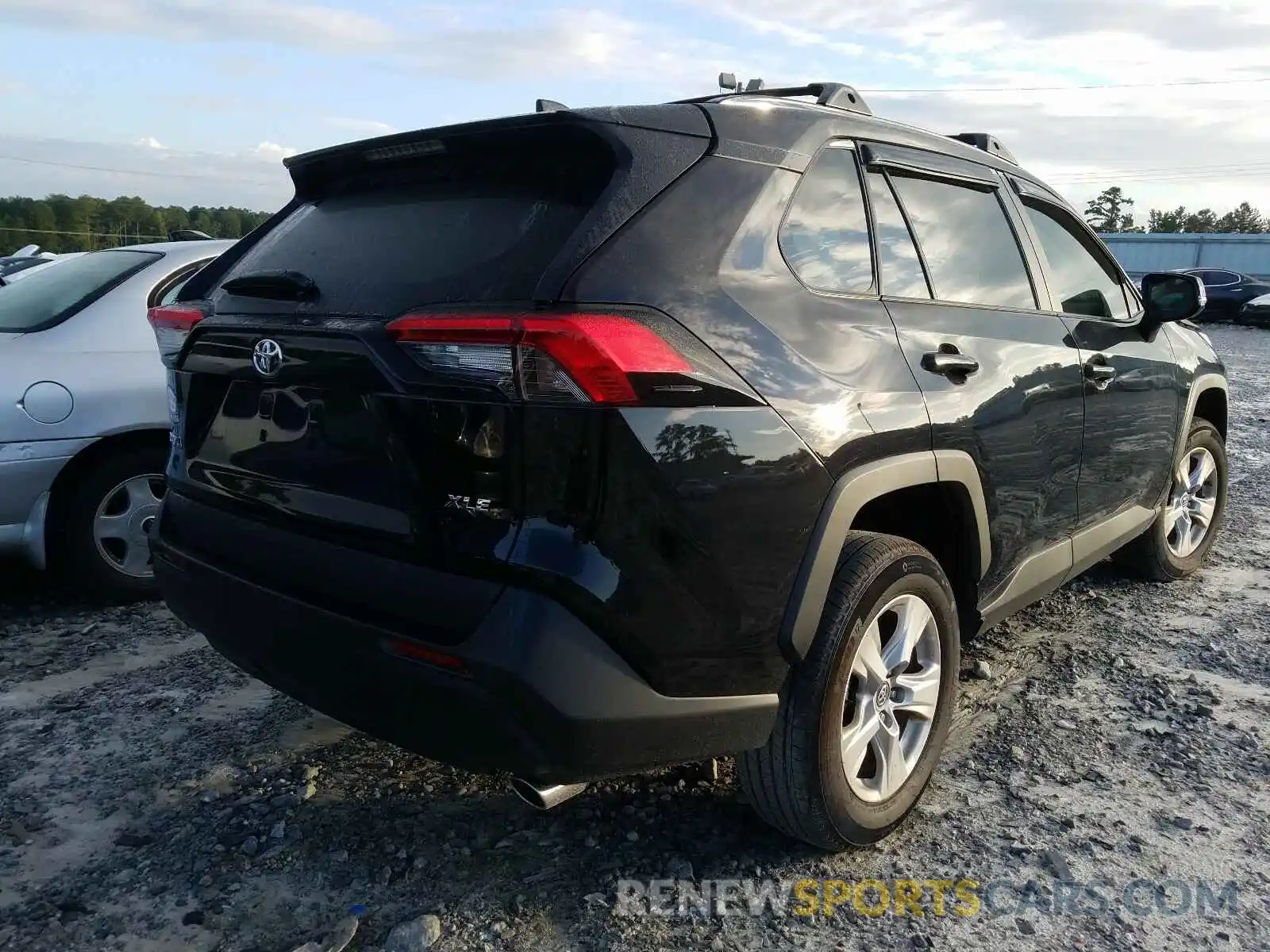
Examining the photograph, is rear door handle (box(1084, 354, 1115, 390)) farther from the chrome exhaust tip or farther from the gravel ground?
the chrome exhaust tip

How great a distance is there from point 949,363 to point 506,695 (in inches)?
61.3

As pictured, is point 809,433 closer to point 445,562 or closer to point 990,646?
point 445,562

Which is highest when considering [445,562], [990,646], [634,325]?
[634,325]

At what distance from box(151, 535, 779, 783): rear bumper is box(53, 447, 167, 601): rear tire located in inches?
89.2

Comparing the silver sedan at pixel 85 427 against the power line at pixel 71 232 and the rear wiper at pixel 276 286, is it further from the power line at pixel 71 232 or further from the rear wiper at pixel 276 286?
the power line at pixel 71 232

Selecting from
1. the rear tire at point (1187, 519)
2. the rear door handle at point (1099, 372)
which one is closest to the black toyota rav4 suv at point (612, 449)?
the rear door handle at point (1099, 372)

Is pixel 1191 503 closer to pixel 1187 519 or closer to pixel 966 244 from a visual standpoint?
pixel 1187 519

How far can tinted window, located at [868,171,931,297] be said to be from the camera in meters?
2.70

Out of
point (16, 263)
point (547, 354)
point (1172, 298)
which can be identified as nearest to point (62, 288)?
point (547, 354)

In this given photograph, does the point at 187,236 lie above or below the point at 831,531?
above

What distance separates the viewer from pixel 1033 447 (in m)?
3.10

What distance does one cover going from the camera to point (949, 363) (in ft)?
8.86

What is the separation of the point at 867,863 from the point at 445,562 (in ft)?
4.58

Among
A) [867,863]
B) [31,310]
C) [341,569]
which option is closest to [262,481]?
[341,569]
